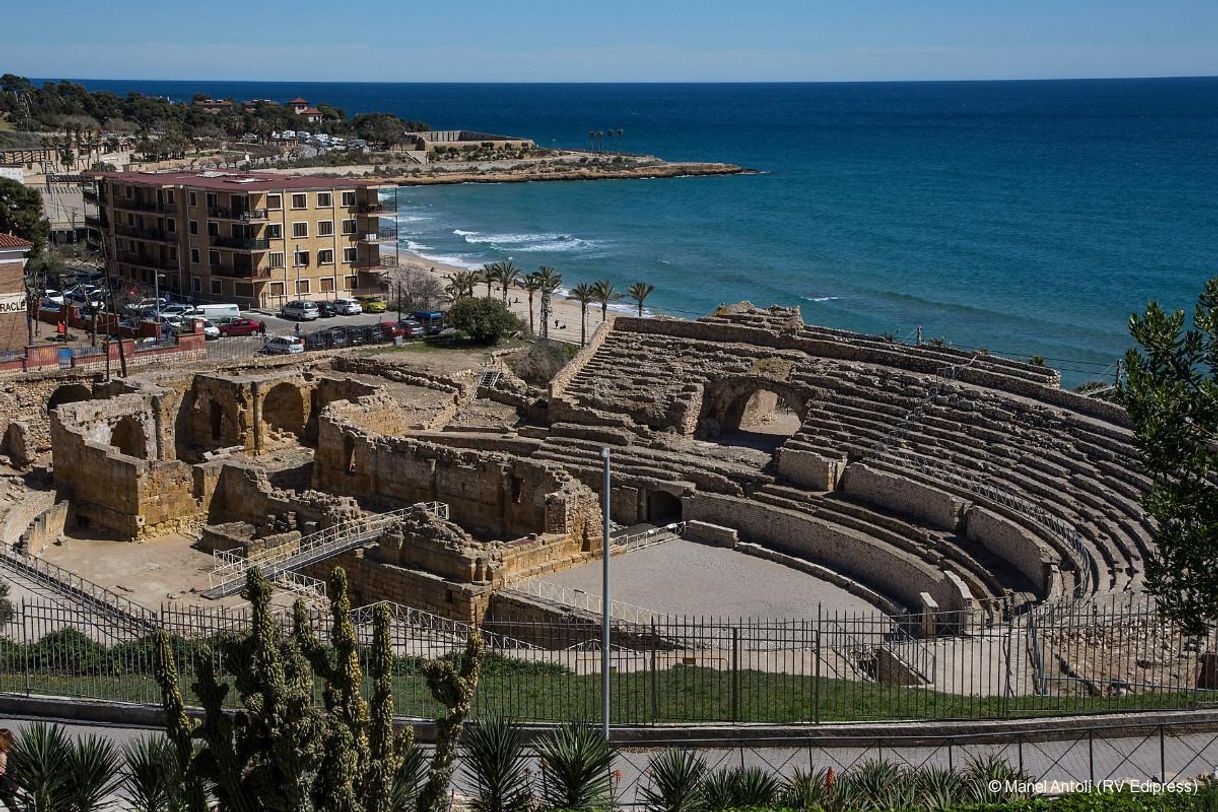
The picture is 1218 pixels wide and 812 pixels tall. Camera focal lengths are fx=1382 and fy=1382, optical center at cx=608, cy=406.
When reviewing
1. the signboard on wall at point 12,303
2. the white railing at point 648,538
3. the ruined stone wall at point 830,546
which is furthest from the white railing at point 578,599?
the signboard on wall at point 12,303

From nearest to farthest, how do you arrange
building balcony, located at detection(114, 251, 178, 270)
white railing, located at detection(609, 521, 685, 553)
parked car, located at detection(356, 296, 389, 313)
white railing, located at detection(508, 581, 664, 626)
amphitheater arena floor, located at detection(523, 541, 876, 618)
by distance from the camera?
white railing, located at detection(508, 581, 664, 626) < amphitheater arena floor, located at detection(523, 541, 876, 618) < white railing, located at detection(609, 521, 685, 553) < parked car, located at detection(356, 296, 389, 313) < building balcony, located at detection(114, 251, 178, 270)

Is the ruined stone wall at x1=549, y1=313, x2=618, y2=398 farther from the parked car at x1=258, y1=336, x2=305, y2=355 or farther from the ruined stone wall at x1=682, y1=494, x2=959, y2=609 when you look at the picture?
the parked car at x1=258, y1=336, x2=305, y2=355

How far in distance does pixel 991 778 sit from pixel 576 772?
16.9 ft

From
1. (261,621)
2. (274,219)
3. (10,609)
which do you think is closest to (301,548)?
(10,609)

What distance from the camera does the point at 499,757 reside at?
17.0m

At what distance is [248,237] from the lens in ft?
200

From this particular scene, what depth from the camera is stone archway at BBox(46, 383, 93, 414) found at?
4512 centimetres

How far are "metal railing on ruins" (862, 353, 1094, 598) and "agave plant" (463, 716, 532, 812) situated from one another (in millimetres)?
14113

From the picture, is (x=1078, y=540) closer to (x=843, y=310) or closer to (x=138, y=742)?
(x=138, y=742)

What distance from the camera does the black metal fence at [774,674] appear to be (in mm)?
20406

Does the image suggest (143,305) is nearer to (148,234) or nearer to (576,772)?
(148,234)

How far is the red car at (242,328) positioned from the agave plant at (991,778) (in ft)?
136

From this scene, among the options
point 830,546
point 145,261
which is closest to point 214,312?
point 145,261

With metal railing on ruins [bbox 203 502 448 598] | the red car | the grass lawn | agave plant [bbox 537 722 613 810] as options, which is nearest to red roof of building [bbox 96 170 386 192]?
the red car
